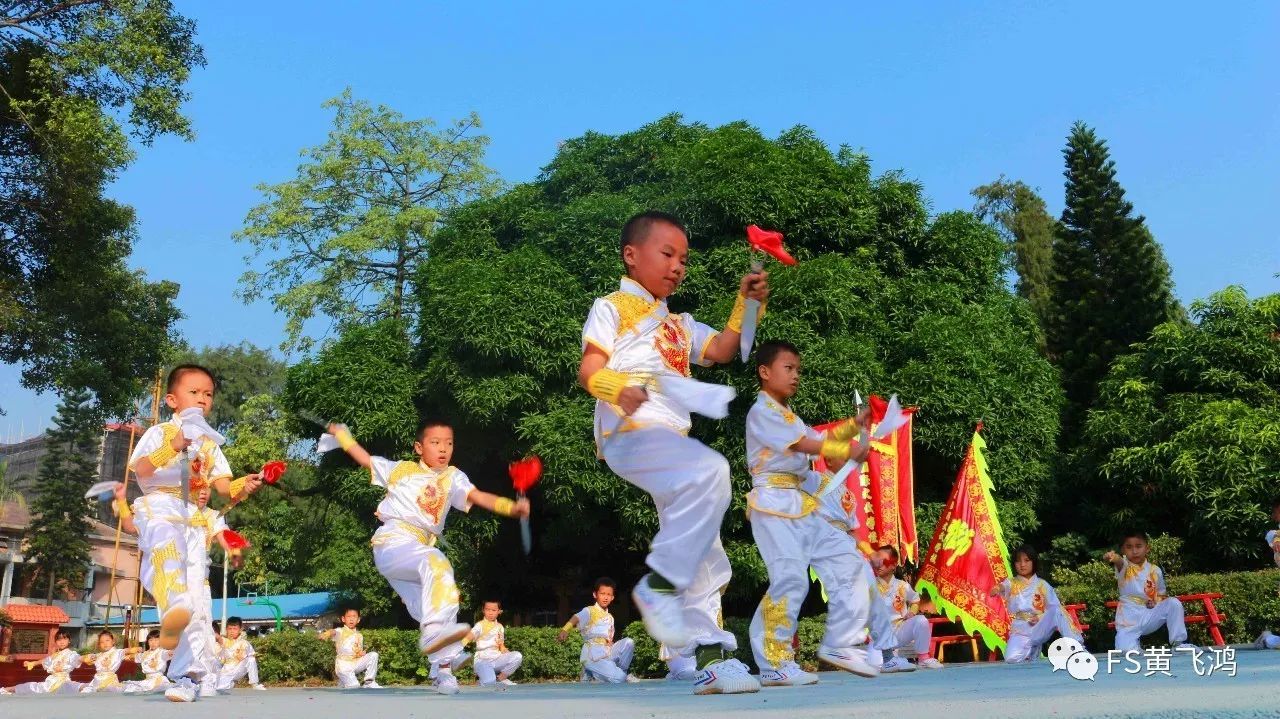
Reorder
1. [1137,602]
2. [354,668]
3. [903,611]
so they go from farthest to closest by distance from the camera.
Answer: [354,668], [903,611], [1137,602]

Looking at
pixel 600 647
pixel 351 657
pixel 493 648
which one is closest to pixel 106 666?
pixel 351 657

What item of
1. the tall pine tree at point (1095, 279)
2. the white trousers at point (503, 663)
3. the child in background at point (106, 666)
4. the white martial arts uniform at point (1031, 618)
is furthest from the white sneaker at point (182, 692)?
the tall pine tree at point (1095, 279)

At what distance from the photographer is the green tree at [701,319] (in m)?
19.0

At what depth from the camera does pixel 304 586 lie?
46.1 m

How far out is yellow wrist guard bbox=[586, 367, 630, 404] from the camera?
5074 millimetres

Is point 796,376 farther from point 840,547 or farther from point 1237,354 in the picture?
point 1237,354

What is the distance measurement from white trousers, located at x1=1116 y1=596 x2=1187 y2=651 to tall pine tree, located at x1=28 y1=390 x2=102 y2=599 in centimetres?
4413

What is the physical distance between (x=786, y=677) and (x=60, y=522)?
48830 millimetres

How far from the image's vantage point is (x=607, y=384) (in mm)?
5133

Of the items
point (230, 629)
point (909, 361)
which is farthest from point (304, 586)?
point (909, 361)

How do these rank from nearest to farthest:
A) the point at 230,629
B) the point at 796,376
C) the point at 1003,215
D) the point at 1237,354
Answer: the point at 796,376 → the point at 230,629 → the point at 1237,354 → the point at 1003,215

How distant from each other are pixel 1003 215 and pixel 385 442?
85.6ft

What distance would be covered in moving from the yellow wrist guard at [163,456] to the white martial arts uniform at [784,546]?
365 centimetres

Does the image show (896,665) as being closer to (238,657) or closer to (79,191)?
(238,657)
